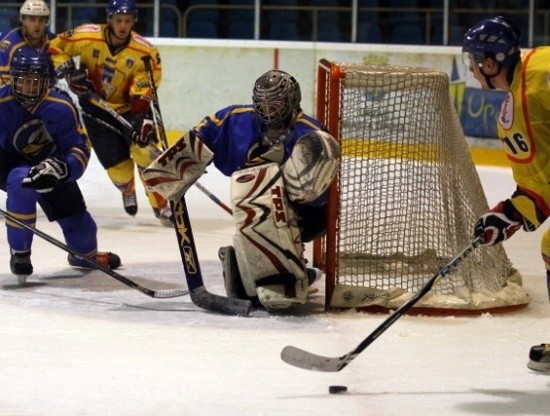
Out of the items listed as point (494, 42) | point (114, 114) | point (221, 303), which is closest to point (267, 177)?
point (221, 303)

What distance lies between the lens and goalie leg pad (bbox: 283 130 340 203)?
373cm

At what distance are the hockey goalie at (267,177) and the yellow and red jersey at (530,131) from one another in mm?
750

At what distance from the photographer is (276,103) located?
3.82 m

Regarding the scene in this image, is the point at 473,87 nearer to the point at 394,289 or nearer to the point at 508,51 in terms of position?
the point at 394,289

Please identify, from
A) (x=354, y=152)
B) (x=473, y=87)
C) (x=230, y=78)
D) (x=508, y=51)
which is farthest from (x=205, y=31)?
(x=508, y=51)

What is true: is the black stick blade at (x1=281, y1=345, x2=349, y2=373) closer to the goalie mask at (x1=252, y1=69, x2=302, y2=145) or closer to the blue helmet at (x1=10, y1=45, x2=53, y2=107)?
the goalie mask at (x1=252, y1=69, x2=302, y2=145)

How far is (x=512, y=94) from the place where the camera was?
3086 millimetres

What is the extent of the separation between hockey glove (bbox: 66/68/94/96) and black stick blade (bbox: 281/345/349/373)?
9.80 ft

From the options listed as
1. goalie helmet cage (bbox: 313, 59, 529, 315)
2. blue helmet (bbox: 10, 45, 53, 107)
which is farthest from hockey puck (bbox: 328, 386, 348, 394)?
blue helmet (bbox: 10, 45, 53, 107)

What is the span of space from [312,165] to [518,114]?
0.83 metres

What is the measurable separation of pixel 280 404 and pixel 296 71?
539 centimetres

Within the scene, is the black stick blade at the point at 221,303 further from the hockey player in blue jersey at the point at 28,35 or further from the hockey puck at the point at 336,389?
the hockey player in blue jersey at the point at 28,35

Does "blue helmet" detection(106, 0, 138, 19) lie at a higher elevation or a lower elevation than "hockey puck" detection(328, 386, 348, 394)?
higher

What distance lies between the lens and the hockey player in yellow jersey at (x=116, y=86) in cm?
583
